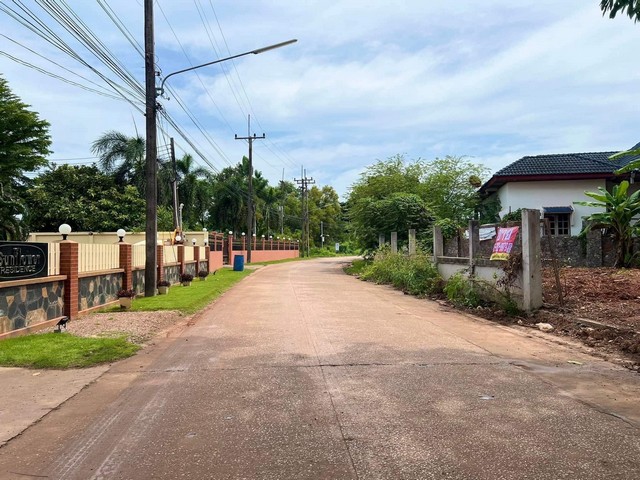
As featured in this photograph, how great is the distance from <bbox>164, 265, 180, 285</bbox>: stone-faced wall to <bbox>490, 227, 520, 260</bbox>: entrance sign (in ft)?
42.1

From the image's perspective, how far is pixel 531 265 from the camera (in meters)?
11.0

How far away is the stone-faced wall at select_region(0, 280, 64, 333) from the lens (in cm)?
901

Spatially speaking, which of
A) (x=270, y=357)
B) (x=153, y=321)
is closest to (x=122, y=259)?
(x=153, y=321)

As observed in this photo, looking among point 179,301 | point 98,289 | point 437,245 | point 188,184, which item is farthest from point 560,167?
point 188,184

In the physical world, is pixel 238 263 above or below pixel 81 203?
below

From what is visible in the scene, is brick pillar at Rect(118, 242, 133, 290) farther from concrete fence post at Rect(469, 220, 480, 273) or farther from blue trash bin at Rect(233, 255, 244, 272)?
blue trash bin at Rect(233, 255, 244, 272)

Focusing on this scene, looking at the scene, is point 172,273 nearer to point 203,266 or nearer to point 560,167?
point 203,266

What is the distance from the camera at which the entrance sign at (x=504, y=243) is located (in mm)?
12649

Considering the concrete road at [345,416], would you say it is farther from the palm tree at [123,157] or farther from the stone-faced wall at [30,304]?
the palm tree at [123,157]

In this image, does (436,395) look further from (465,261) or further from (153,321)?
(465,261)

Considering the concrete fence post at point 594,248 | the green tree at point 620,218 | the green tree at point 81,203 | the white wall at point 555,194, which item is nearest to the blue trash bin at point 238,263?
the green tree at point 81,203

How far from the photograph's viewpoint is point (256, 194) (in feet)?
212

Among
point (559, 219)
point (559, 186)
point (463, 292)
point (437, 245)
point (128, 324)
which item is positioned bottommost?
point (128, 324)

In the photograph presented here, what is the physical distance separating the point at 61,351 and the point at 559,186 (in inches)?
951
